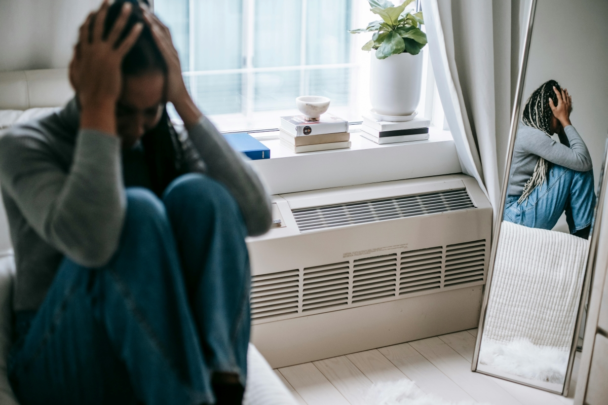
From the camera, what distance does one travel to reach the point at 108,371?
0.79 m

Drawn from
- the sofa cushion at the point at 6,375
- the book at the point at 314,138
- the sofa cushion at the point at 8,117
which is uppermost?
the sofa cushion at the point at 8,117

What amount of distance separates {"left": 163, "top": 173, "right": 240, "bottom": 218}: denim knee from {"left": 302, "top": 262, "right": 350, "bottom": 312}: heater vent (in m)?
1.16

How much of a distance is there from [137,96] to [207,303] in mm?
273

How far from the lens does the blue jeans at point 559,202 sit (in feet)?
5.99

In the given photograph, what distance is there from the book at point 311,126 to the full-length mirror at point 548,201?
0.55m

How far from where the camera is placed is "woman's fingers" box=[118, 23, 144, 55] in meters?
0.71

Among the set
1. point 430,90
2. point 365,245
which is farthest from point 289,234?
point 430,90

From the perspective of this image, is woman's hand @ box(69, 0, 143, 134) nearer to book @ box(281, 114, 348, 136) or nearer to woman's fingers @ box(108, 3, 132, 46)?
woman's fingers @ box(108, 3, 132, 46)

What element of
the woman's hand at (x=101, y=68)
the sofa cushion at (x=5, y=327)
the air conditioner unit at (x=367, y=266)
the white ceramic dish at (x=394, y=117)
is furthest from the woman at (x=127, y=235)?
the white ceramic dish at (x=394, y=117)

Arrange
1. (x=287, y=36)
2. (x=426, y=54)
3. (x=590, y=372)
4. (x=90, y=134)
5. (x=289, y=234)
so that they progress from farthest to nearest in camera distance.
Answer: (x=426, y=54), (x=287, y=36), (x=289, y=234), (x=590, y=372), (x=90, y=134)

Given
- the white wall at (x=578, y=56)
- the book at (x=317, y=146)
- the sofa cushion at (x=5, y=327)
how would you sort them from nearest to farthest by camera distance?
the sofa cushion at (x=5, y=327) < the white wall at (x=578, y=56) < the book at (x=317, y=146)

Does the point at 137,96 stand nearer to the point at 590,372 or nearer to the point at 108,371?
the point at 108,371

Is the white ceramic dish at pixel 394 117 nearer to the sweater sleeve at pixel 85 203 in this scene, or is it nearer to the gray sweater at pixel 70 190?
the gray sweater at pixel 70 190

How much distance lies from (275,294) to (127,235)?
1213 millimetres
